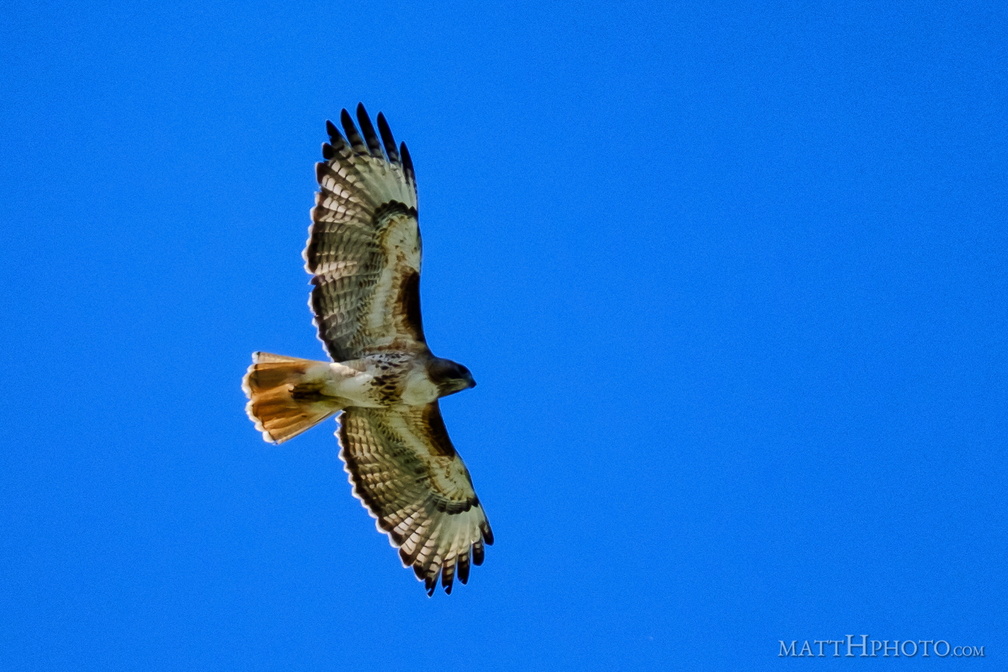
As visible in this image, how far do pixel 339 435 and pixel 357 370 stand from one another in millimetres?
887

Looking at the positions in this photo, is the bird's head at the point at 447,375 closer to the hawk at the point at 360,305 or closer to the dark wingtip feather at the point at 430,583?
the hawk at the point at 360,305

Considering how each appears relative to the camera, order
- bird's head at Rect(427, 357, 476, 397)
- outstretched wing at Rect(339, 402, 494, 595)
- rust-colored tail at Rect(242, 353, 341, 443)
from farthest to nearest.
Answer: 1. outstretched wing at Rect(339, 402, 494, 595)
2. bird's head at Rect(427, 357, 476, 397)
3. rust-colored tail at Rect(242, 353, 341, 443)

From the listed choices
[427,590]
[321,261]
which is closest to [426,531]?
[427,590]

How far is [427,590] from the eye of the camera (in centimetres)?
990

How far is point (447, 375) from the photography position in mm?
9047

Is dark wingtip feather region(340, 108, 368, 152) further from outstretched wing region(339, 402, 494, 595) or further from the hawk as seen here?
outstretched wing region(339, 402, 494, 595)

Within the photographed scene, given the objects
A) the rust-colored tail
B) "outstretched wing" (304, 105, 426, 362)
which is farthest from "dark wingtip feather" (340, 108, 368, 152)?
the rust-colored tail

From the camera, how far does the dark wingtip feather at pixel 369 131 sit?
29.5 ft

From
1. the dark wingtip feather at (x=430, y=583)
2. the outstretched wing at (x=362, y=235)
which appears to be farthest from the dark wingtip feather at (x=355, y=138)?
the dark wingtip feather at (x=430, y=583)

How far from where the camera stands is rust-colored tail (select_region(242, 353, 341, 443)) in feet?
29.1

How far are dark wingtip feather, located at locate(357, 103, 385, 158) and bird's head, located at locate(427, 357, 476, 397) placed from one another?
142cm

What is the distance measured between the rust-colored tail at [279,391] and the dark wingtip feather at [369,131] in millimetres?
1435

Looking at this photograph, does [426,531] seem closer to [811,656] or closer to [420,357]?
[420,357]

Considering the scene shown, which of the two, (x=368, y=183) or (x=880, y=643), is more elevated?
(x=368, y=183)
